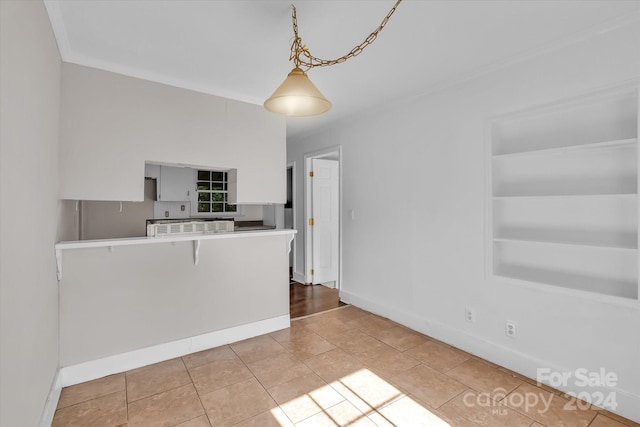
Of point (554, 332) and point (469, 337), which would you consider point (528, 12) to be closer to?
point (554, 332)

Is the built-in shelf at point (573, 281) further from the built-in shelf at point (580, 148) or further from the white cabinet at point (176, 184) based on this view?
the white cabinet at point (176, 184)

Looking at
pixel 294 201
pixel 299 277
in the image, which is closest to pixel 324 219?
pixel 294 201

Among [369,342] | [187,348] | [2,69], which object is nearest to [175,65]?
[2,69]

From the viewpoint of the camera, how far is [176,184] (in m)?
3.55

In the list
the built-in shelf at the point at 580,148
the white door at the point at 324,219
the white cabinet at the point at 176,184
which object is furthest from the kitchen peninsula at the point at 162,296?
the built-in shelf at the point at 580,148

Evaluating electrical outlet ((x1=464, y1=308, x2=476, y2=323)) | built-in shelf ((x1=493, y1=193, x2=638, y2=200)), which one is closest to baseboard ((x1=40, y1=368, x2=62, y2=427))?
electrical outlet ((x1=464, y1=308, x2=476, y2=323))

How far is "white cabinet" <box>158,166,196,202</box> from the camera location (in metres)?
3.49

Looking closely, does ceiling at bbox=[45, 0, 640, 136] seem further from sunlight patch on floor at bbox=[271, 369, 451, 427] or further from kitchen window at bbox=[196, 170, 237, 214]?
sunlight patch on floor at bbox=[271, 369, 451, 427]

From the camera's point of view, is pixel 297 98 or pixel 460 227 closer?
pixel 297 98

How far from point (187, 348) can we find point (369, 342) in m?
1.67

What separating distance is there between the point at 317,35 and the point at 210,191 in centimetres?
215

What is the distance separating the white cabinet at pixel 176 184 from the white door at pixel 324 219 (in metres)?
2.00

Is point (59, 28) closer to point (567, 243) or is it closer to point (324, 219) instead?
point (567, 243)

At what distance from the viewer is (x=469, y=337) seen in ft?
9.20
